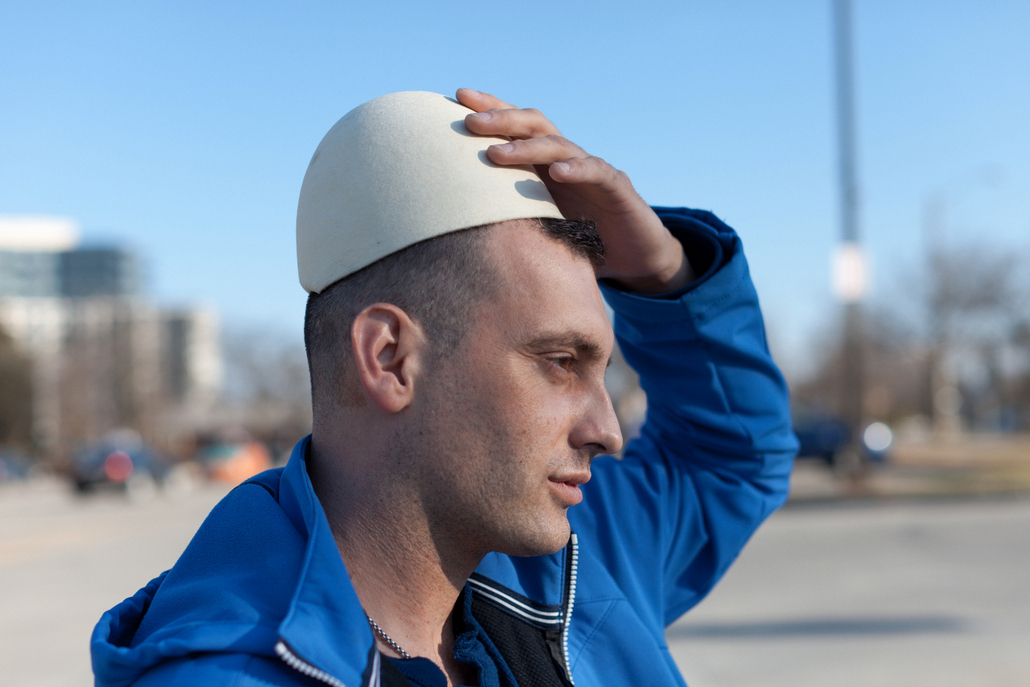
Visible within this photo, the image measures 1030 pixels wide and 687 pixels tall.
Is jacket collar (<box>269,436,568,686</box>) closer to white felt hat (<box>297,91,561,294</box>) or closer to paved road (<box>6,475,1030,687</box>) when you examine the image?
white felt hat (<box>297,91,561,294</box>)

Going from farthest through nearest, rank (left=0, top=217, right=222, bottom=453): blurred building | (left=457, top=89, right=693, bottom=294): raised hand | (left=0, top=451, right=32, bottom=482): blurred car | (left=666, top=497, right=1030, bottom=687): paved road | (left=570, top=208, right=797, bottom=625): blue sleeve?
(left=0, top=217, right=222, bottom=453): blurred building, (left=0, top=451, right=32, bottom=482): blurred car, (left=666, top=497, right=1030, bottom=687): paved road, (left=570, top=208, right=797, bottom=625): blue sleeve, (left=457, top=89, right=693, bottom=294): raised hand

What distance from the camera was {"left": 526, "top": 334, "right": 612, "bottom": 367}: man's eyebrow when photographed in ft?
5.21

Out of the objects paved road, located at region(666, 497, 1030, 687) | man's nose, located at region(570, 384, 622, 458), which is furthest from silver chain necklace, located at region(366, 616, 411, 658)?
paved road, located at region(666, 497, 1030, 687)

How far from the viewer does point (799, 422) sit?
922 inches

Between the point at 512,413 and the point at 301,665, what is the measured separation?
1.74 feet

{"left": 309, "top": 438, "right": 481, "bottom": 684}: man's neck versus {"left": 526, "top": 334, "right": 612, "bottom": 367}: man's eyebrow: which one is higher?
{"left": 526, "top": 334, "right": 612, "bottom": 367}: man's eyebrow

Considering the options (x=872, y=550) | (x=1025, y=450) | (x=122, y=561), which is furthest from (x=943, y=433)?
(x=122, y=561)

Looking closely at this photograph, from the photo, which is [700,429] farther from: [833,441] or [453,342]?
[833,441]

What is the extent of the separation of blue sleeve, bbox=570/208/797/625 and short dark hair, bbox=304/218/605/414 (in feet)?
2.03

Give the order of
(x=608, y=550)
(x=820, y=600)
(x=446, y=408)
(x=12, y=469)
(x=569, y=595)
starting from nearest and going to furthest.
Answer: (x=446, y=408) → (x=569, y=595) → (x=608, y=550) → (x=820, y=600) → (x=12, y=469)

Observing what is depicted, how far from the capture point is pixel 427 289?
1603 mm

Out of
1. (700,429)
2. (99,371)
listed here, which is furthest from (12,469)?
(700,429)

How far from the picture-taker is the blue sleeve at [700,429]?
215 centimetres

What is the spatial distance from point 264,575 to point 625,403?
26006 millimetres
